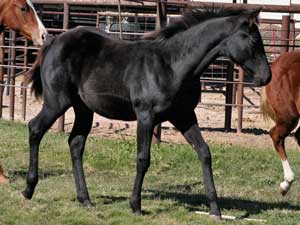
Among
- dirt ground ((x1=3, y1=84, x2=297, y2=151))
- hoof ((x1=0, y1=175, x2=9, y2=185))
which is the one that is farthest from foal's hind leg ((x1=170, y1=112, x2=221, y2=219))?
dirt ground ((x1=3, y1=84, x2=297, y2=151))

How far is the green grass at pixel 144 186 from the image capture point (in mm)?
6090

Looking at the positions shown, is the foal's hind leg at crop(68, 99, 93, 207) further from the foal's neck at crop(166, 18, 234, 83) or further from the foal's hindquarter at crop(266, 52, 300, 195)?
the foal's hindquarter at crop(266, 52, 300, 195)

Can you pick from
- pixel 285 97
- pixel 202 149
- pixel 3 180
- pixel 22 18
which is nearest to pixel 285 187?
pixel 285 97

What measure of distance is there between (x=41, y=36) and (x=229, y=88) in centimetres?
620

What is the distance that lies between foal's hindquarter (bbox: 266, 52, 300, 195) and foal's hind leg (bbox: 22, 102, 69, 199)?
3.04 metres

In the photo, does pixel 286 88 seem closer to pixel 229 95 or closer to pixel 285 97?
pixel 285 97

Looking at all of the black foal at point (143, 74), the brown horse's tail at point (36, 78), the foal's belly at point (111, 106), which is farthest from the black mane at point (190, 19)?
the brown horse's tail at point (36, 78)

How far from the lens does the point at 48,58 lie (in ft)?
21.6

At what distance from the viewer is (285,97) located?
8.37 meters

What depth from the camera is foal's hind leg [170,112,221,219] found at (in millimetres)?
6145

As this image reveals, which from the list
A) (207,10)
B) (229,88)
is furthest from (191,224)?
(229,88)

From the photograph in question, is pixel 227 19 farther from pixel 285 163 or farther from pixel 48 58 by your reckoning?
pixel 285 163

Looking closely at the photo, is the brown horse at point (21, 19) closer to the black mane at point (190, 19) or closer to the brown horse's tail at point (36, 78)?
the brown horse's tail at point (36, 78)

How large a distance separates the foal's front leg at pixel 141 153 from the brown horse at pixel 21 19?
6.29ft
